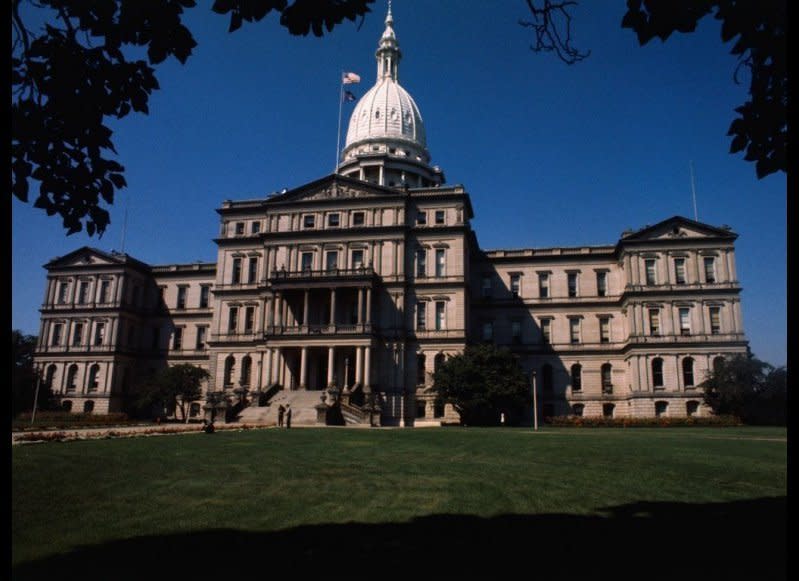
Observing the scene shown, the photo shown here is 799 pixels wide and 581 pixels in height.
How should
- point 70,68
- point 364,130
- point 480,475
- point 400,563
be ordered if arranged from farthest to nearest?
point 364,130 < point 480,475 < point 400,563 < point 70,68

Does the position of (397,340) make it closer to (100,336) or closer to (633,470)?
(100,336)

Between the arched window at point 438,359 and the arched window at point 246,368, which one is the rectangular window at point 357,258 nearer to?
the arched window at point 438,359

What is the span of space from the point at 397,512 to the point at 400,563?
8.78 ft

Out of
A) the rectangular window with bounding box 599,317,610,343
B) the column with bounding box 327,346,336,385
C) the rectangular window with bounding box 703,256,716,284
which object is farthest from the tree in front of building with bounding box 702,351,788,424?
the column with bounding box 327,346,336,385

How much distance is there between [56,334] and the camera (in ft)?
229

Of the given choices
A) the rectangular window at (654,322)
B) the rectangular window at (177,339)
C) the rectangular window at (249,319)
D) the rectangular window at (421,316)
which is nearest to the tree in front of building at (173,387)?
the rectangular window at (249,319)

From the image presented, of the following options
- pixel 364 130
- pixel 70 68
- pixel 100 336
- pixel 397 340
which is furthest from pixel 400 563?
pixel 364 130

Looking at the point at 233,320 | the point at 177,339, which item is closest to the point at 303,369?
the point at 233,320

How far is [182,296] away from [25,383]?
20579 millimetres

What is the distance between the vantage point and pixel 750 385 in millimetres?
48812

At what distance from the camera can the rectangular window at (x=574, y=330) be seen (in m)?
62.5

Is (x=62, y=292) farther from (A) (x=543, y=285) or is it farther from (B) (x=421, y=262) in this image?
(A) (x=543, y=285)

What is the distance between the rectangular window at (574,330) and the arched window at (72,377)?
181ft

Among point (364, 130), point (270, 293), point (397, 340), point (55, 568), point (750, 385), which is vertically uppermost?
point (364, 130)
